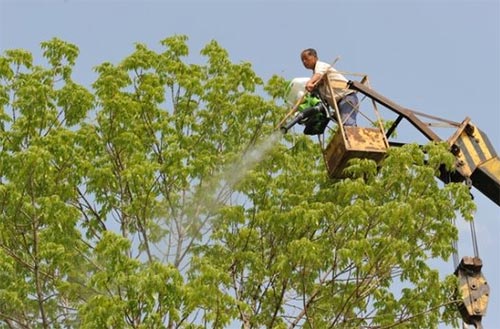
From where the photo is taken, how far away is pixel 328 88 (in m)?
15.5

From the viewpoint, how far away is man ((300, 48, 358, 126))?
1550cm

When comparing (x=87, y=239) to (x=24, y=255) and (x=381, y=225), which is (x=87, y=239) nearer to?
(x=24, y=255)

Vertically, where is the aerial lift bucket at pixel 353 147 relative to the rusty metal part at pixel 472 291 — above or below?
above

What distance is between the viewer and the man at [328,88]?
1550cm

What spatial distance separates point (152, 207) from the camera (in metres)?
15.2

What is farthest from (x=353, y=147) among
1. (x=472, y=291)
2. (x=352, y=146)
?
(x=472, y=291)

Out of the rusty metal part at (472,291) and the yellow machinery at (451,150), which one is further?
the yellow machinery at (451,150)

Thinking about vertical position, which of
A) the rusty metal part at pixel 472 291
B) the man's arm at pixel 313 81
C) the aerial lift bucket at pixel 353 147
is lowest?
the rusty metal part at pixel 472 291

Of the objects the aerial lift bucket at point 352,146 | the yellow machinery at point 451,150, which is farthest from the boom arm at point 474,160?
the aerial lift bucket at point 352,146

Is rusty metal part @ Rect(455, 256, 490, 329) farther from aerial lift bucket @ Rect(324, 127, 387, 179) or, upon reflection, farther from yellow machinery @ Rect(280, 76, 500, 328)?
aerial lift bucket @ Rect(324, 127, 387, 179)

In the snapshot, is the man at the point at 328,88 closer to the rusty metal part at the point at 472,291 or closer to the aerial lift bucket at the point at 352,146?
the aerial lift bucket at the point at 352,146

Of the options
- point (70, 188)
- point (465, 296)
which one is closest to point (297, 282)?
point (465, 296)

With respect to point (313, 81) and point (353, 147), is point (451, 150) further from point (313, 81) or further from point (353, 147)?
point (313, 81)

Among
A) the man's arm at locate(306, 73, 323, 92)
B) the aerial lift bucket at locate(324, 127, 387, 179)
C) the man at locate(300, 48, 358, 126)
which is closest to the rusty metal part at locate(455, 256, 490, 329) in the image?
the aerial lift bucket at locate(324, 127, 387, 179)
